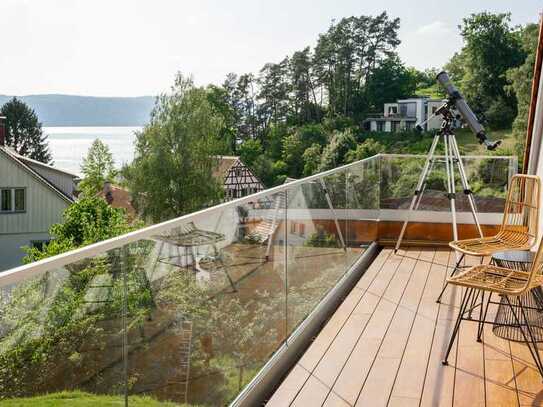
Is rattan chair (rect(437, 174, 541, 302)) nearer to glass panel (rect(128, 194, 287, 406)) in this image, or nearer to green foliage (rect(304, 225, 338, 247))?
green foliage (rect(304, 225, 338, 247))

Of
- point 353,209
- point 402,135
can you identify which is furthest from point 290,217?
point 402,135

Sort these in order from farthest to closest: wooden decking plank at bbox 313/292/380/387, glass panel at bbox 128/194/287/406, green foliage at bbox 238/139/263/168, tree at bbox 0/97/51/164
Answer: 1. green foliage at bbox 238/139/263/168
2. tree at bbox 0/97/51/164
3. wooden decking plank at bbox 313/292/380/387
4. glass panel at bbox 128/194/287/406

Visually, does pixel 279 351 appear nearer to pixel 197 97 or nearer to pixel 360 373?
pixel 360 373

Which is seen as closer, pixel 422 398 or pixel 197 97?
pixel 422 398

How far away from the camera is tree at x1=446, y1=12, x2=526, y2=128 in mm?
41062

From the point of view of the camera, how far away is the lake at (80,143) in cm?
3907

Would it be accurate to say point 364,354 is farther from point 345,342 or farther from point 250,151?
point 250,151

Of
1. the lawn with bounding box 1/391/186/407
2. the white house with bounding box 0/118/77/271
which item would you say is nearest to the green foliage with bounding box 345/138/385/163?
the white house with bounding box 0/118/77/271

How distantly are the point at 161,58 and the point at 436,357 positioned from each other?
7430 centimetres

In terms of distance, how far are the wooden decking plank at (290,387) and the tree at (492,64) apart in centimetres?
4033

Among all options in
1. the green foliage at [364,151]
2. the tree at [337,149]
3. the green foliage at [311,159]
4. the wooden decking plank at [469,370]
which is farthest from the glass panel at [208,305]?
the green foliage at [364,151]

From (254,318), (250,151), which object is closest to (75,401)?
(254,318)

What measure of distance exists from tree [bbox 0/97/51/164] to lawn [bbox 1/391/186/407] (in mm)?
49456

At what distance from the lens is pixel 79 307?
1.38m
